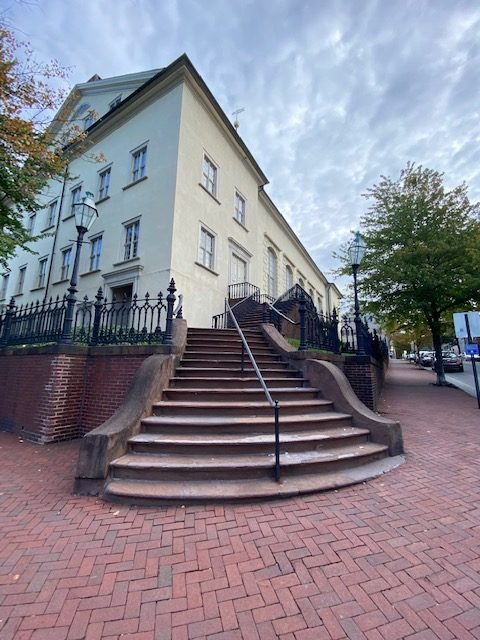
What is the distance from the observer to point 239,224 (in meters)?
14.6

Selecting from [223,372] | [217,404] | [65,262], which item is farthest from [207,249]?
[217,404]

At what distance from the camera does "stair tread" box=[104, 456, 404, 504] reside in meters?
3.10

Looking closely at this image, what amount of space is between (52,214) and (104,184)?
563 centimetres

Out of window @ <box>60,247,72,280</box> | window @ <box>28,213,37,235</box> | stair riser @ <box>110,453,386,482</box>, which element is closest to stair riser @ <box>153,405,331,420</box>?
stair riser @ <box>110,453,386,482</box>

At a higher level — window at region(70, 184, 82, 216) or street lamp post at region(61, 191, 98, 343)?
window at region(70, 184, 82, 216)

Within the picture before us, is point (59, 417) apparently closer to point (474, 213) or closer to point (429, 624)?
point (429, 624)

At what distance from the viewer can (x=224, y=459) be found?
12.1ft

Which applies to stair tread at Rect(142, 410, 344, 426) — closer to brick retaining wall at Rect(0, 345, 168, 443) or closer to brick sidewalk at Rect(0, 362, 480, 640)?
brick sidewalk at Rect(0, 362, 480, 640)

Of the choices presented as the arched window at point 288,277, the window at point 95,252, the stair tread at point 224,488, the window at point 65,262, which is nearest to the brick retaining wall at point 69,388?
the stair tread at point 224,488

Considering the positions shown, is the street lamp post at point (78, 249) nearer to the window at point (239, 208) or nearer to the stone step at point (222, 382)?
the stone step at point (222, 382)

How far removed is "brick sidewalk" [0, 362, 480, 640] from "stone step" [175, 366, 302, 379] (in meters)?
2.53

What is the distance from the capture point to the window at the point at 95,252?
13141mm

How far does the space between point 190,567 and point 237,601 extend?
0.46 m

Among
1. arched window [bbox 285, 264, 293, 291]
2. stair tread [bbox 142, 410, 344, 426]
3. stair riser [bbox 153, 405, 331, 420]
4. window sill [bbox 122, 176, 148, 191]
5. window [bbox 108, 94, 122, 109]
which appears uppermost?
window [bbox 108, 94, 122, 109]
